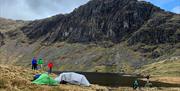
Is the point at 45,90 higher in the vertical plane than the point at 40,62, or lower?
lower

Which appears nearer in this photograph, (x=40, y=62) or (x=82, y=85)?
(x=82, y=85)

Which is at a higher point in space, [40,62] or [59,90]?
[40,62]

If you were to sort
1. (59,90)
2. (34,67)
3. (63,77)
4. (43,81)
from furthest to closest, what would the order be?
(34,67), (63,77), (43,81), (59,90)

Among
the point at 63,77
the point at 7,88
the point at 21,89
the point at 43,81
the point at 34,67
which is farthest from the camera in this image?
the point at 34,67

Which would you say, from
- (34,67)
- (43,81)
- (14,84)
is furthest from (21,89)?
(34,67)

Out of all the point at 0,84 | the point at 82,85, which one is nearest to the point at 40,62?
the point at 82,85

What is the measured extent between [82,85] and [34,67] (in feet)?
48.6

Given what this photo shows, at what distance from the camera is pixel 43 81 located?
42.5m

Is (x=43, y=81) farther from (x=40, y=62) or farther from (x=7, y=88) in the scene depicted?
(x=40, y=62)

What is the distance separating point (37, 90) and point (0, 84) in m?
3.98

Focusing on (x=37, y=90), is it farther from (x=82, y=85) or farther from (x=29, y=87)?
(x=82, y=85)

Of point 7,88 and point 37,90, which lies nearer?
point 7,88

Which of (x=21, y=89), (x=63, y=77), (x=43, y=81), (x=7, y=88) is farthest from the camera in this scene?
(x=63, y=77)

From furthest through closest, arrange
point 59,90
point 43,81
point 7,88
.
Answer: point 43,81, point 59,90, point 7,88
